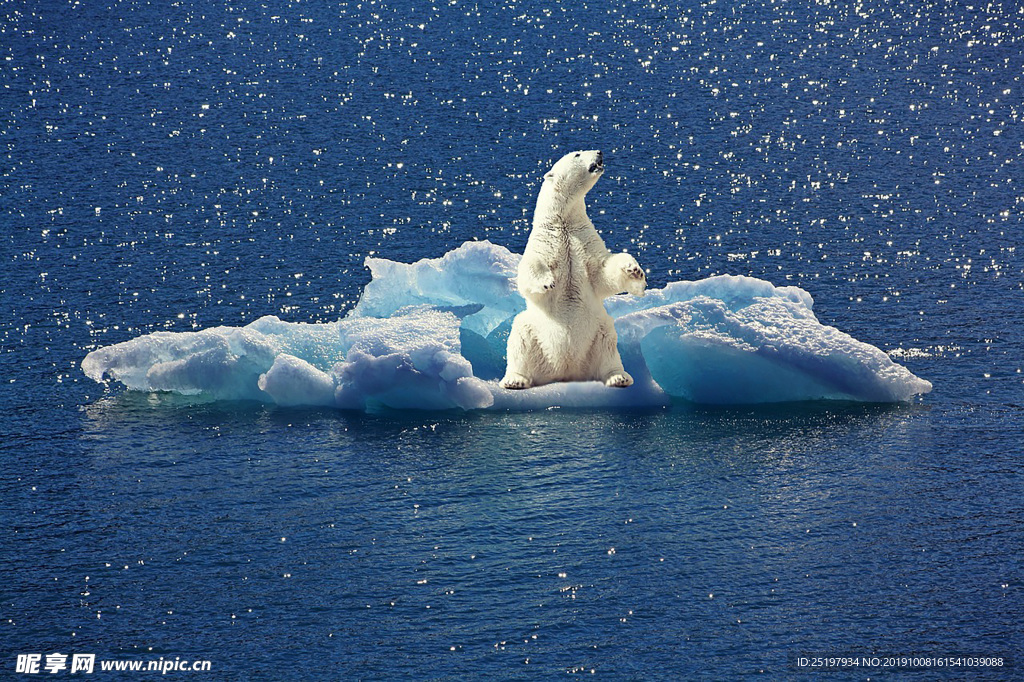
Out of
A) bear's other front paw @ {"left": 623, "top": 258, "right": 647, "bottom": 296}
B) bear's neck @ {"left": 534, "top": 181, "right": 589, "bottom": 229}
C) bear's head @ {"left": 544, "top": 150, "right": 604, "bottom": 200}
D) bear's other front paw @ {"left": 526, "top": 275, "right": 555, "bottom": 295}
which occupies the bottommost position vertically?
bear's other front paw @ {"left": 526, "top": 275, "right": 555, "bottom": 295}

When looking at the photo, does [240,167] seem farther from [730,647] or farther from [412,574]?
[730,647]

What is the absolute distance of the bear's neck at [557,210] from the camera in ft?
60.6

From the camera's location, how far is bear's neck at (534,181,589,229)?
18469mm

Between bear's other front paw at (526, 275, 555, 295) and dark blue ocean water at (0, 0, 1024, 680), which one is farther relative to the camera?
bear's other front paw at (526, 275, 555, 295)

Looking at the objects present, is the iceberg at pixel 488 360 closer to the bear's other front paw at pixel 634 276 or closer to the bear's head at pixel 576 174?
the bear's other front paw at pixel 634 276

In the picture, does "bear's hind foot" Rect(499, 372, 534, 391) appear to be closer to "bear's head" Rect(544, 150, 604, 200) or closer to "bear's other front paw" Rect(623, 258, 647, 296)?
"bear's other front paw" Rect(623, 258, 647, 296)

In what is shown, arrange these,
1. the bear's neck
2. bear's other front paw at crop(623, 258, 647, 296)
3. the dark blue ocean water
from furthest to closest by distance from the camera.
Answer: the bear's neck, bear's other front paw at crop(623, 258, 647, 296), the dark blue ocean water

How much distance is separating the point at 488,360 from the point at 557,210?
2.14 m

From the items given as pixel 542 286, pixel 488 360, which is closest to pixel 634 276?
pixel 542 286

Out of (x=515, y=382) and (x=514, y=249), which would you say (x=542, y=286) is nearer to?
(x=515, y=382)

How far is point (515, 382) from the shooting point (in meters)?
18.6

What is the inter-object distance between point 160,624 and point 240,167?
51.3ft

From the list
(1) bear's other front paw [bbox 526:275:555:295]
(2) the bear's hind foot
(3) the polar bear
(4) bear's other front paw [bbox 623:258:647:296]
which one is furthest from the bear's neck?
(2) the bear's hind foot

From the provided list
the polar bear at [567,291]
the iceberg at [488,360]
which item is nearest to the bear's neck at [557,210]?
the polar bear at [567,291]
